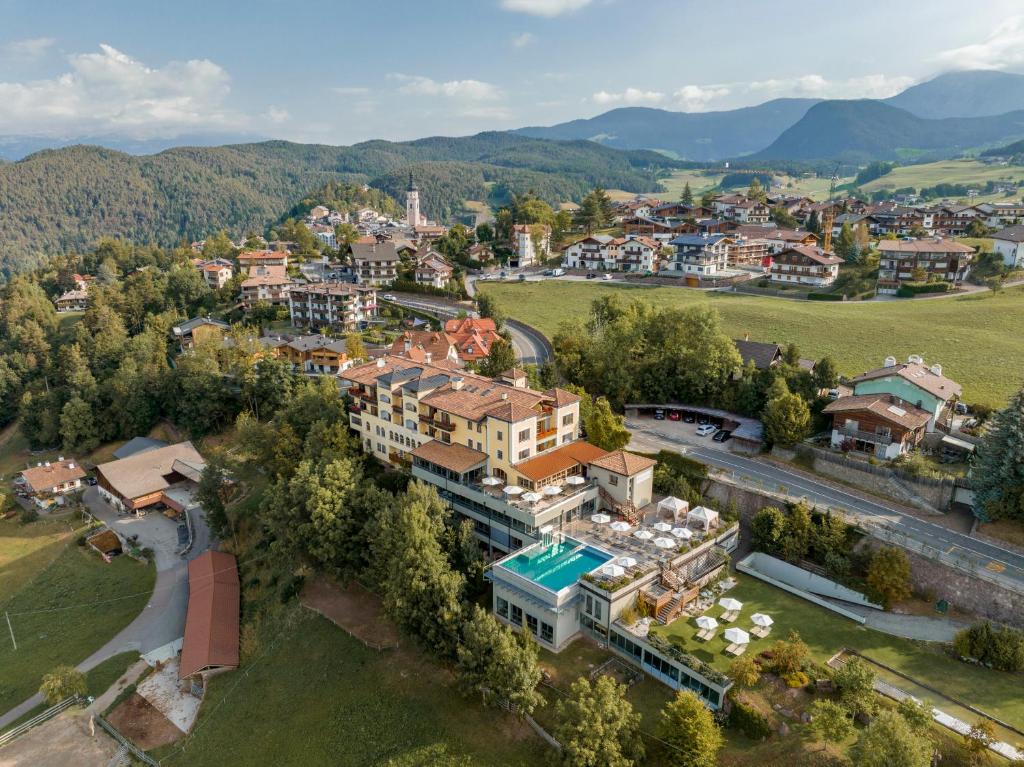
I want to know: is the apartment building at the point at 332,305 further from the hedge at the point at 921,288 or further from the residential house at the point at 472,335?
the hedge at the point at 921,288

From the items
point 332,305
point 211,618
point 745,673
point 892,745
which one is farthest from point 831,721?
point 332,305

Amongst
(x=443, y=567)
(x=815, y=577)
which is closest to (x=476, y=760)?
(x=443, y=567)

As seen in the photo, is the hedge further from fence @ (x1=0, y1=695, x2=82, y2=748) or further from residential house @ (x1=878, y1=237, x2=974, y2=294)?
fence @ (x1=0, y1=695, x2=82, y2=748)

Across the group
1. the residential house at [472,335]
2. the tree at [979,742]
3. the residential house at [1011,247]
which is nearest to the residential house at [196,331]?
the residential house at [472,335]

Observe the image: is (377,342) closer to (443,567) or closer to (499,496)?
(499,496)

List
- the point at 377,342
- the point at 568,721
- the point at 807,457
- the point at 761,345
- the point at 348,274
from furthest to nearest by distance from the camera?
1. the point at 348,274
2. the point at 377,342
3. the point at 761,345
4. the point at 807,457
5. the point at 568,721
